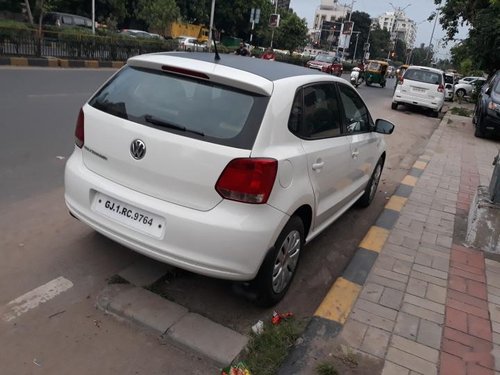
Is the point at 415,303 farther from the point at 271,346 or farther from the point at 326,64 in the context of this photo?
the point at 326,64

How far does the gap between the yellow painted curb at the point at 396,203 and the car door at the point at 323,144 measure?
174cm

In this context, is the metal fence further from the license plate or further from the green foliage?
the green foliage

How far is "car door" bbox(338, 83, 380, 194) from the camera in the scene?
4.38 m

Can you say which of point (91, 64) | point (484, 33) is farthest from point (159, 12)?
point (484, 33)

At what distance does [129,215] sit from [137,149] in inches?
17.2

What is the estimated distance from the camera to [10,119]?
301 inches

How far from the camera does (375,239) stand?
4.85 metres

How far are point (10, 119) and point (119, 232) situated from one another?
5558 millimetres

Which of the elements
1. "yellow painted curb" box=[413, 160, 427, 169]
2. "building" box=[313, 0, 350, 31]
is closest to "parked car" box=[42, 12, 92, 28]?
"yellow painted curb" box=[413, 160, 427, 169]

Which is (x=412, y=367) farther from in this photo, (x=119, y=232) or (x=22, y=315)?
(x=22, y=315)

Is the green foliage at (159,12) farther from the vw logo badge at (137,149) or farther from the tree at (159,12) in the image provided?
the vw logo badge at (137,149)

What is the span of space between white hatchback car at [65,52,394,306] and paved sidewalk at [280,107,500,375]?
1.75ft

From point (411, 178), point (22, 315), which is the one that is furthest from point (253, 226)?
point (411, 178)

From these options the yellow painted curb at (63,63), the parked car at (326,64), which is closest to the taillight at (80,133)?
the yellow painted curb at (63,63)
